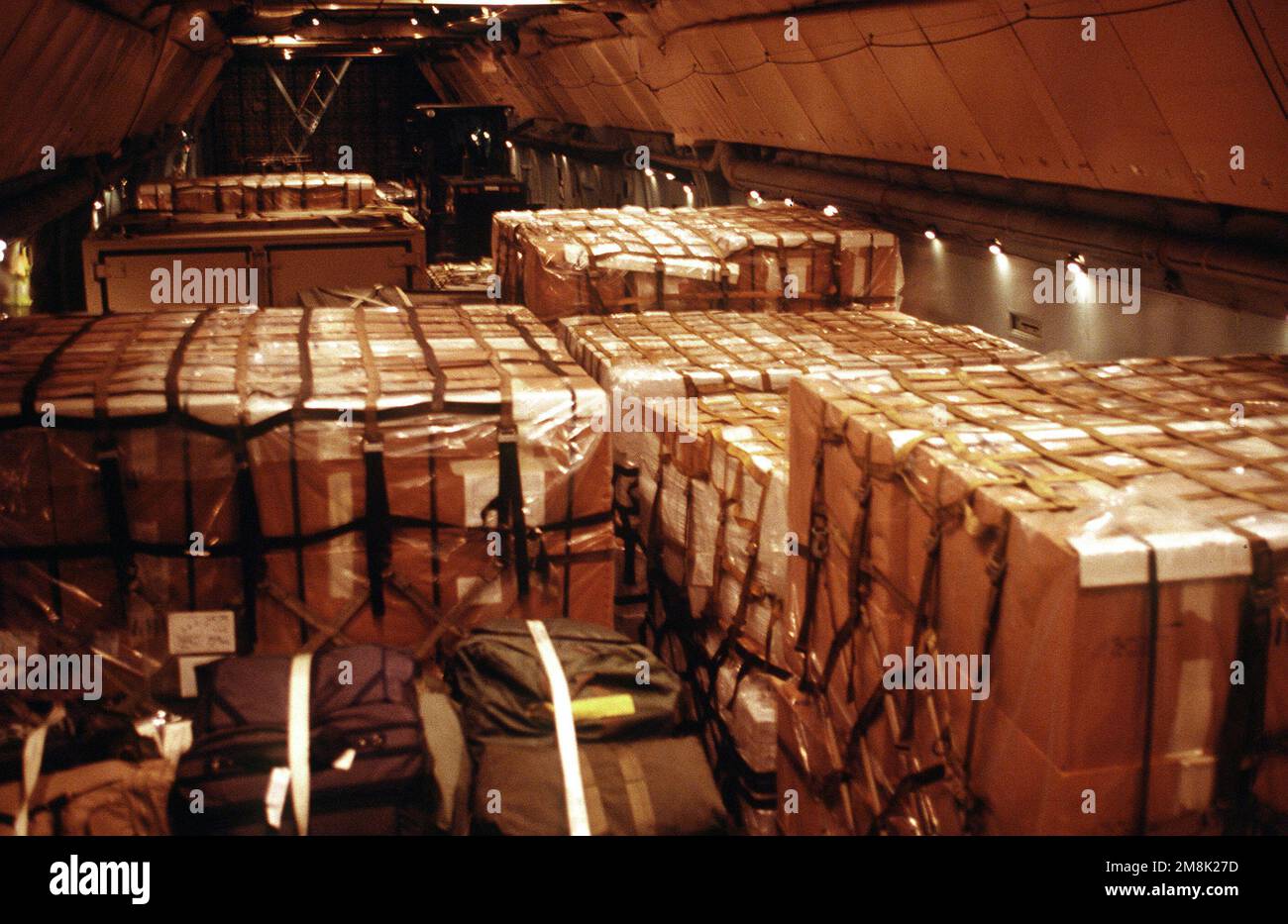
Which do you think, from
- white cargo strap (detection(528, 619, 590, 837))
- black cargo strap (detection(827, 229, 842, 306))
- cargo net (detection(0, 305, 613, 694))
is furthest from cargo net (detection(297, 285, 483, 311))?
white cargo strap (detection(528, 619, 590, 837))

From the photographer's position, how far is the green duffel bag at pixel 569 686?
3824mm

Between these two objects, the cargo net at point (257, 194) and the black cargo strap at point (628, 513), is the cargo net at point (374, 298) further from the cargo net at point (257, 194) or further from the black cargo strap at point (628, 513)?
→ the cargo net at point (257, 194)

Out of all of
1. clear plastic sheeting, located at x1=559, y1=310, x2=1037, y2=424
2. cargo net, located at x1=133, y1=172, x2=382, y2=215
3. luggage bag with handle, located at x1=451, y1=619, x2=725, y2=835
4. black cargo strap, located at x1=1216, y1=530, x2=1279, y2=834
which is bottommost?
luggage bag with handle, located at x1=451, y1=619, x2=725, y2=835

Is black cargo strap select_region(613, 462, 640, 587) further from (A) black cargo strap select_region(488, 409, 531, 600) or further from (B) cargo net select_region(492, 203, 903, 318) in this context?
(B) cargo net select_region(492, 203, 903, 318)

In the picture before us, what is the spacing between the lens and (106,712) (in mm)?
4004

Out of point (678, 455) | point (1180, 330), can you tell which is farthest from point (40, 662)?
point (1180, 330)

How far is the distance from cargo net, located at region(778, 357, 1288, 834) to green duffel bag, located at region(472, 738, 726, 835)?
0.72 metres

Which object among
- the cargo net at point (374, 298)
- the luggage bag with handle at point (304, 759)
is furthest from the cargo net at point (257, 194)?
the luggage bag with handle at point (304, 759)

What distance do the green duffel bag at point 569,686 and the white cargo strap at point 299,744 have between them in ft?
1.85

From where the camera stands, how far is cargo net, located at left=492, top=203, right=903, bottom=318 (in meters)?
8.31

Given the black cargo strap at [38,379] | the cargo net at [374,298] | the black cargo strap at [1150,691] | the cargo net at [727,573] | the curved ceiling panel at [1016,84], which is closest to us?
the black cargo strap at [1150,691]

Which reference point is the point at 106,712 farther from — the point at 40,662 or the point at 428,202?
the point at 428,202

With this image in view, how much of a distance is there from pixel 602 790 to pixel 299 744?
92 cm
